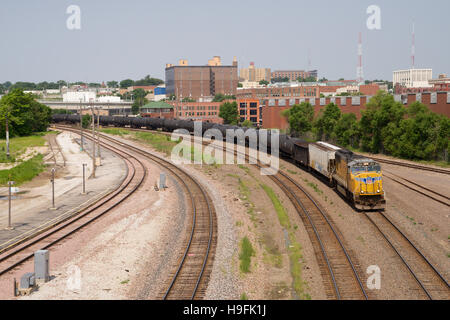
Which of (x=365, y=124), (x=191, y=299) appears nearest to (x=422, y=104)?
(x=365, y=124)

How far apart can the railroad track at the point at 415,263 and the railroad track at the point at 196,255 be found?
27.1 ft

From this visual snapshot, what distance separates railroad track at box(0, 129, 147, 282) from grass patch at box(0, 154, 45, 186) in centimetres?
1062

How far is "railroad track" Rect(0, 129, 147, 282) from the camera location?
20.5m

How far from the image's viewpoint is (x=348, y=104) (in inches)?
2889

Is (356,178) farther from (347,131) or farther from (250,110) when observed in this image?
(250,110)

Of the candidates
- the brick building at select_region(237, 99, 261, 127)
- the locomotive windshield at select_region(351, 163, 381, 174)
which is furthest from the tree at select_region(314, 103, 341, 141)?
the brick building at select_region(237, 99, 261, 127)

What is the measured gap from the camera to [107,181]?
140 feet

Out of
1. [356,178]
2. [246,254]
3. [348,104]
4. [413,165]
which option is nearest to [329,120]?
[348,104]

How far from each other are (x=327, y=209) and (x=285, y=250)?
8.40 metres

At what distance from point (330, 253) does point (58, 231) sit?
14476 millimetres

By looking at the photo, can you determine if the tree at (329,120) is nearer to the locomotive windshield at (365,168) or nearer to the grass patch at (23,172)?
the locomotive windshield at (365,168)

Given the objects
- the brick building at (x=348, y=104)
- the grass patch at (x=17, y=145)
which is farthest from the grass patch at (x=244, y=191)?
the grass patch at (x=17, y=145)

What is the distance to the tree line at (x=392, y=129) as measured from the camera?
1967 inches

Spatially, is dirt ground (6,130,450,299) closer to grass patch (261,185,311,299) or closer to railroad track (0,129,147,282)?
grass patch (261,185,311,299)
